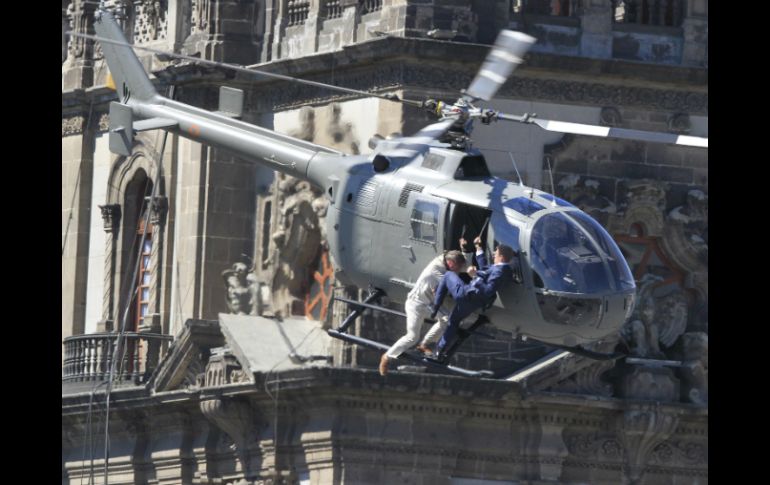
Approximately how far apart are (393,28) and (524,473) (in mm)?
7367

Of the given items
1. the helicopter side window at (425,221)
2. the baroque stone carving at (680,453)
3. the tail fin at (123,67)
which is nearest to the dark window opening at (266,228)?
the tail fin at (123,67)

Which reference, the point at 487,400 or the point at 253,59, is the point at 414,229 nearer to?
the point at 487,400

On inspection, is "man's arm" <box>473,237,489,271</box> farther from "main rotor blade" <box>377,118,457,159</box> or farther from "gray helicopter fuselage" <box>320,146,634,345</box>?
"main rotor blade" <box>377,118,457,159</box>

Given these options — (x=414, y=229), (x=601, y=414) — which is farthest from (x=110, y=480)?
(x=414, y=229)

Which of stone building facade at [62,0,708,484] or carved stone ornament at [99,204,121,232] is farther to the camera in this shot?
carved stone ornament at [99,204,121,232]

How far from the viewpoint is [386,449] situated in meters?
53.5

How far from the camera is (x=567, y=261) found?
42.2 m

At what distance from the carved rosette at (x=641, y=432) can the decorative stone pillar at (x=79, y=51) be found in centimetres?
1272

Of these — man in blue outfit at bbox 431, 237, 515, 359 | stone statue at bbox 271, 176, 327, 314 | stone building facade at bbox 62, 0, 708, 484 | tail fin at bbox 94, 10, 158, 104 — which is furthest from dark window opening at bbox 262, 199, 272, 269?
man in blue outfit at bbox 431, 237, 515, 359

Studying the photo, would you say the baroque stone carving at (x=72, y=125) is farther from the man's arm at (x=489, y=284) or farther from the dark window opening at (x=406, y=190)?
the man's arm at (x=489, y=284)

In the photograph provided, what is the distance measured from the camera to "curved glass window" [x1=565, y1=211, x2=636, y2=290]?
4222 cm

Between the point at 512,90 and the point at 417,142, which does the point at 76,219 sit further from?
the point at 417,142

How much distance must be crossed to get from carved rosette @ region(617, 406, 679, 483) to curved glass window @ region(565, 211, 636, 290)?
12505mm

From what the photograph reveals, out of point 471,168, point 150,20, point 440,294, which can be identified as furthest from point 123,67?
point 440,294
